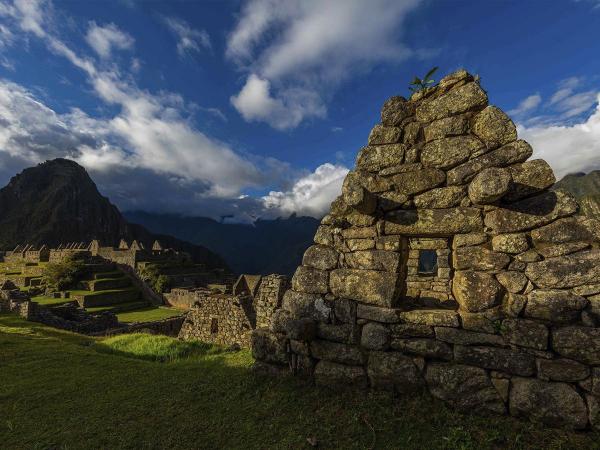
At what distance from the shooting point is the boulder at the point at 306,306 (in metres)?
6.00

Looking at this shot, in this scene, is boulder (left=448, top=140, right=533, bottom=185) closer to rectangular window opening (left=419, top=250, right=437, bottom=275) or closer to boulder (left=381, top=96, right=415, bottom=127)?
boulder (left=381, top=96, right=415, bottom=127)

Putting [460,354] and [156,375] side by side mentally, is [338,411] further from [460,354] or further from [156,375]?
[156,375]

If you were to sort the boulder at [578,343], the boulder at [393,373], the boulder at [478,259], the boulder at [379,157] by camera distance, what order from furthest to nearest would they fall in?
the boulder at [379,157], the boulder at [393,373], the boulder at [478,259], the boulder at [578,343]

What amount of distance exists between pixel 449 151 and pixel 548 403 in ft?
13.8

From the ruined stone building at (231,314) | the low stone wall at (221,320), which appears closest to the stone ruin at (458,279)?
the ruined stone building at (231,314)

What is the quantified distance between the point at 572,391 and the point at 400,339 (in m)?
2.32

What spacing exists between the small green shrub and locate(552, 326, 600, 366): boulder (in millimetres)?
56348

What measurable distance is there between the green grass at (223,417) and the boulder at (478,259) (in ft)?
7.42

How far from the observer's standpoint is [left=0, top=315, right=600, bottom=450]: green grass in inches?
170

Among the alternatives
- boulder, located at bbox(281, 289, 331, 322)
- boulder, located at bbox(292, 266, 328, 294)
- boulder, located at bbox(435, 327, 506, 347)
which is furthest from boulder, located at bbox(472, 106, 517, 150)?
boulder, located at bbox(281, 289, 331, 322)

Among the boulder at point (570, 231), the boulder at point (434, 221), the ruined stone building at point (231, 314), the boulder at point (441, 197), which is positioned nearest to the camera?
the boulder at point (570, 231)

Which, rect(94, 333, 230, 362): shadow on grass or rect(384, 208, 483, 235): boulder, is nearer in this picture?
rect(384, 208, 483, 235): boulder

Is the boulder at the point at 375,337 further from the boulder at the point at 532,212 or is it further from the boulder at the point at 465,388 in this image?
the boulder at the point at 532,212

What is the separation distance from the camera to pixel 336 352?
572 centimetres
